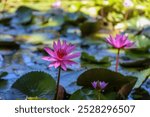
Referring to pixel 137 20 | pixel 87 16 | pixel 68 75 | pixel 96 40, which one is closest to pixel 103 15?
pixel 87 16

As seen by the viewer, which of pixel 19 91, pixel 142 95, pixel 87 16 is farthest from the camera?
pixel 87 16

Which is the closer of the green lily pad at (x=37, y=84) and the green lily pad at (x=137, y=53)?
the green lily pad at (x=37, y=84)

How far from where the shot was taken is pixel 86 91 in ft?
4.63

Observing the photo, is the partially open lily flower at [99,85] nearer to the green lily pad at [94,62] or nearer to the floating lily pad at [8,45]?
the green lily pad at [94,62]

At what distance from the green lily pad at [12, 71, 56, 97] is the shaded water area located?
26 mm

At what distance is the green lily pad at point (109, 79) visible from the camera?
4.94ft

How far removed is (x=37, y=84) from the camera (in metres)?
1.48

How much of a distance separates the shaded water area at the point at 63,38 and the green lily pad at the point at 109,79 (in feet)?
0.34

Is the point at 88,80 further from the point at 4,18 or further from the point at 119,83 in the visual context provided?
the point at 4,18

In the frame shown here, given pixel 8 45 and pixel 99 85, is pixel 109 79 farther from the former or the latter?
pixel 8 45

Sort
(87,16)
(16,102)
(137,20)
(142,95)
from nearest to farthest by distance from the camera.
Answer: (16,102) → (142,95) → (137,20) → (87,16)

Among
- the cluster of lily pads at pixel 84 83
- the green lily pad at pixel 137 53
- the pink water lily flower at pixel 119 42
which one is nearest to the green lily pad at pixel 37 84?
the cluster of lily pads at pixel 84 83

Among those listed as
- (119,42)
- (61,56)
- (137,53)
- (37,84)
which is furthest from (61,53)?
(137,53)

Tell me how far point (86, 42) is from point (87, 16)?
2.17 ft
